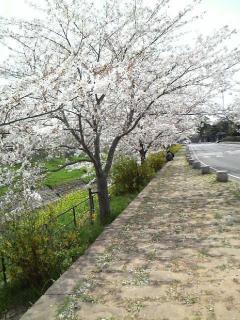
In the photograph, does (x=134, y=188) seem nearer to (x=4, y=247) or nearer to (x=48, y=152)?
(x=48, y=152)

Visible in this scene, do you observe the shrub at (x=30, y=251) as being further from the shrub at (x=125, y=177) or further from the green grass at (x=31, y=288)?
the shrub at (x=125, y=177)

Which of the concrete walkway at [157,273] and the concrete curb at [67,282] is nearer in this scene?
the concrete walkway at [157,273]

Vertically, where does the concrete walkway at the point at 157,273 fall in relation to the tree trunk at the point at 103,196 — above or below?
below

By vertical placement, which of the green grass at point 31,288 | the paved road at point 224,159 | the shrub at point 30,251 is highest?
the shrub at point 30,251

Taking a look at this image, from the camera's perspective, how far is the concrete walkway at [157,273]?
4.91 meters

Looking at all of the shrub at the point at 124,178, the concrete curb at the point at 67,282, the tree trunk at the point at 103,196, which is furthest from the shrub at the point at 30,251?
the shrub at the point at 124,178

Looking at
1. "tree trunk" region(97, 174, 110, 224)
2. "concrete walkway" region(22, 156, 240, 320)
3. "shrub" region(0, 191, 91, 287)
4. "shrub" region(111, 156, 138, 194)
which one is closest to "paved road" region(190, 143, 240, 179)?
"shrub" region(111, 156, 138, 194)

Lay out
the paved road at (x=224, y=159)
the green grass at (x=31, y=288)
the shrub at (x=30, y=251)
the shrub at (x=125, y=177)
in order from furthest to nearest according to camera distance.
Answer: the paved road at (x=224, y=159) < the shrub at (x=125, y=177) < the shrub at (x=30, y=251) < the green grass at (x=31, y=288)

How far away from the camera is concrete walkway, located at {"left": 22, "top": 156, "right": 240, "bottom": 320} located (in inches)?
193

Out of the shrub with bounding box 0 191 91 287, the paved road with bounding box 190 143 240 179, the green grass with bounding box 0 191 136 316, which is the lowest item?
the paved road with bounding box 190 143 240 179

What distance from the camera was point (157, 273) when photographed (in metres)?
6.15

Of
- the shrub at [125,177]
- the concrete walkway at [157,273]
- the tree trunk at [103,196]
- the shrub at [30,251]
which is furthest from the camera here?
the shrub at [125,177]

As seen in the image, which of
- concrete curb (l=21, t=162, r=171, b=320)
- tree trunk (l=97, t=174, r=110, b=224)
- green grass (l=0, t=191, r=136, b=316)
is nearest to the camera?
concrete curb (l=21, t=162, r=171, b=320)

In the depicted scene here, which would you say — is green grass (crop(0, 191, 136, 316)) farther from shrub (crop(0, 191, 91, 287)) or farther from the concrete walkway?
the concrete walkway
